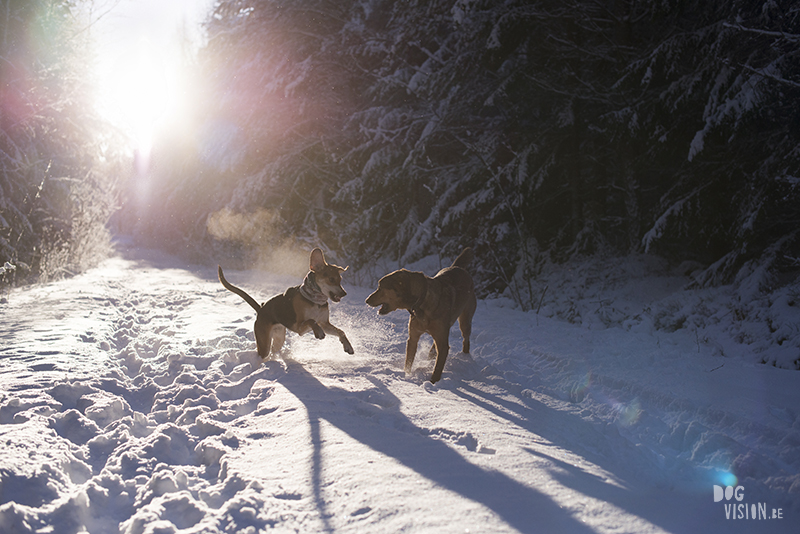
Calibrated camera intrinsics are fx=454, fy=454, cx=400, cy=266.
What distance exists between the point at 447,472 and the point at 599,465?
102 cm

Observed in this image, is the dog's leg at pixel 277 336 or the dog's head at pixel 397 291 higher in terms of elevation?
the dog's head at pixel 397 291

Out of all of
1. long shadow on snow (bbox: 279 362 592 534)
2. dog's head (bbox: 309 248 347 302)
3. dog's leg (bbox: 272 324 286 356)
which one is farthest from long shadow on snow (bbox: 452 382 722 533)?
dog's leg (bbox: 272 324 286 356)

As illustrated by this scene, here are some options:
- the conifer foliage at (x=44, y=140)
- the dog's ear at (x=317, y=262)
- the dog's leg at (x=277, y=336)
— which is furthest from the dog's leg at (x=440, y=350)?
the conifer foliage at (x=44, y=140)

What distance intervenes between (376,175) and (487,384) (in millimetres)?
10104

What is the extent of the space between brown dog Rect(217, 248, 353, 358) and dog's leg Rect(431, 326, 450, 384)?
1.18 metres

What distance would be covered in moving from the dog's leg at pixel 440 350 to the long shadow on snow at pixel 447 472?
104cm

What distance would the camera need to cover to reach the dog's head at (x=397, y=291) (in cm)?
475

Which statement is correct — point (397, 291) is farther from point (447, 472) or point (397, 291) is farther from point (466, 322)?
point (447, 472)

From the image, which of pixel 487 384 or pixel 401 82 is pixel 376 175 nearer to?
pixel 401 82

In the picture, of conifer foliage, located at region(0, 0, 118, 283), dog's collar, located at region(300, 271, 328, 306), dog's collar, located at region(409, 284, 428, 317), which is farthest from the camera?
conifer foliage, located at region(0, 0, 118, 283)

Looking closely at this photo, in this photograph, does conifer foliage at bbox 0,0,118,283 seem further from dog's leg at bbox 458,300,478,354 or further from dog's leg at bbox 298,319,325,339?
dog's leg at bbox 458,300,478,354

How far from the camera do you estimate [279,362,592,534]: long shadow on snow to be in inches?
87.0

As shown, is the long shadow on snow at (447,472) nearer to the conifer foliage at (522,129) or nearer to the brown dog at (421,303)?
the brown dog at (421,303)

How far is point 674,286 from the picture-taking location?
30.9 ft
